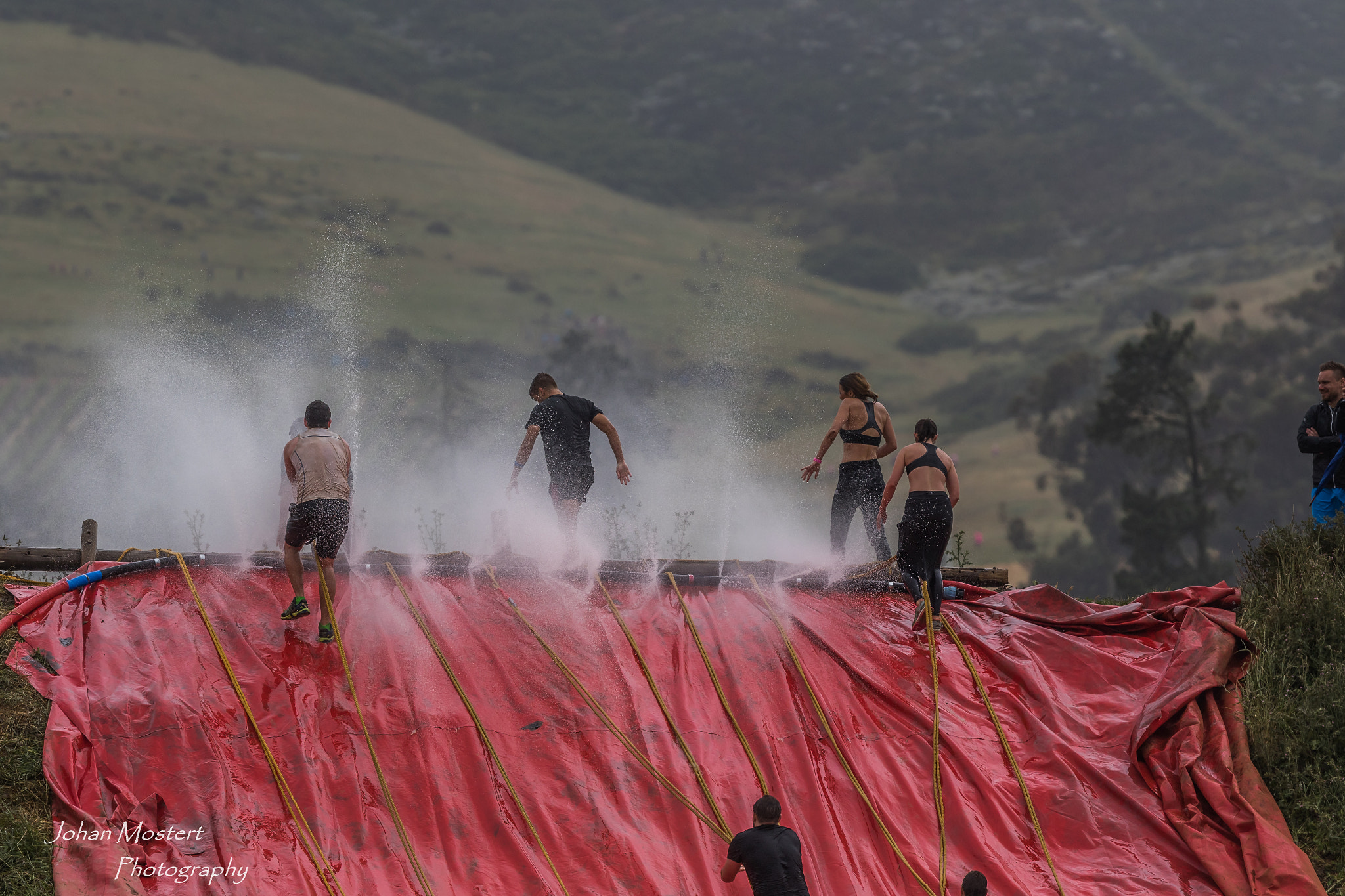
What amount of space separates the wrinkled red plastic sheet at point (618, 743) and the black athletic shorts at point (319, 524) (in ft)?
2.04

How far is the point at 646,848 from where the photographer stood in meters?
6.56

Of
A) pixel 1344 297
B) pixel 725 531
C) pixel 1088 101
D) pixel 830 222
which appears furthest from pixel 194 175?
pixel 1088 101

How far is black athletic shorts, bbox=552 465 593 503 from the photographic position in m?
9.30

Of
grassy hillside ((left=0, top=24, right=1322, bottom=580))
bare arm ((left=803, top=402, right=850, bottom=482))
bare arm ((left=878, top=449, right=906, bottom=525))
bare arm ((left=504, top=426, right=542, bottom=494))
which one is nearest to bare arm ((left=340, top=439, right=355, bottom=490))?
bare arm ((left=504, top=426, right=542, bottom=494))

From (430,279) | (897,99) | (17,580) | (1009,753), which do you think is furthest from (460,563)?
(897,99)

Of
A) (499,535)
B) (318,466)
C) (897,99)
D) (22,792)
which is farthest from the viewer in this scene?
(897,99)

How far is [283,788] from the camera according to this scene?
6.52 metres

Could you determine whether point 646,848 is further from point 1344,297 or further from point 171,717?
point 1344,297

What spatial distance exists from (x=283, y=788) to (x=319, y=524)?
1766 millimetres

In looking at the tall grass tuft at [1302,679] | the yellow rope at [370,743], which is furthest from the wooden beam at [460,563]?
the tall grass tuft at [1302,679]

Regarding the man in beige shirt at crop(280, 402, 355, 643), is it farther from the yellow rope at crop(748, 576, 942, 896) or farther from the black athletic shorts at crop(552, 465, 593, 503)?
the yellow rope at crop(748, 576, 942, 896)

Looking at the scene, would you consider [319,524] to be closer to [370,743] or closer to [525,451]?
[370,743]

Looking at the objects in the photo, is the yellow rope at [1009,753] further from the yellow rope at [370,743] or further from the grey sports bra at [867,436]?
the yellow rope at [370,743]

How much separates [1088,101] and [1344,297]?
273 ft
